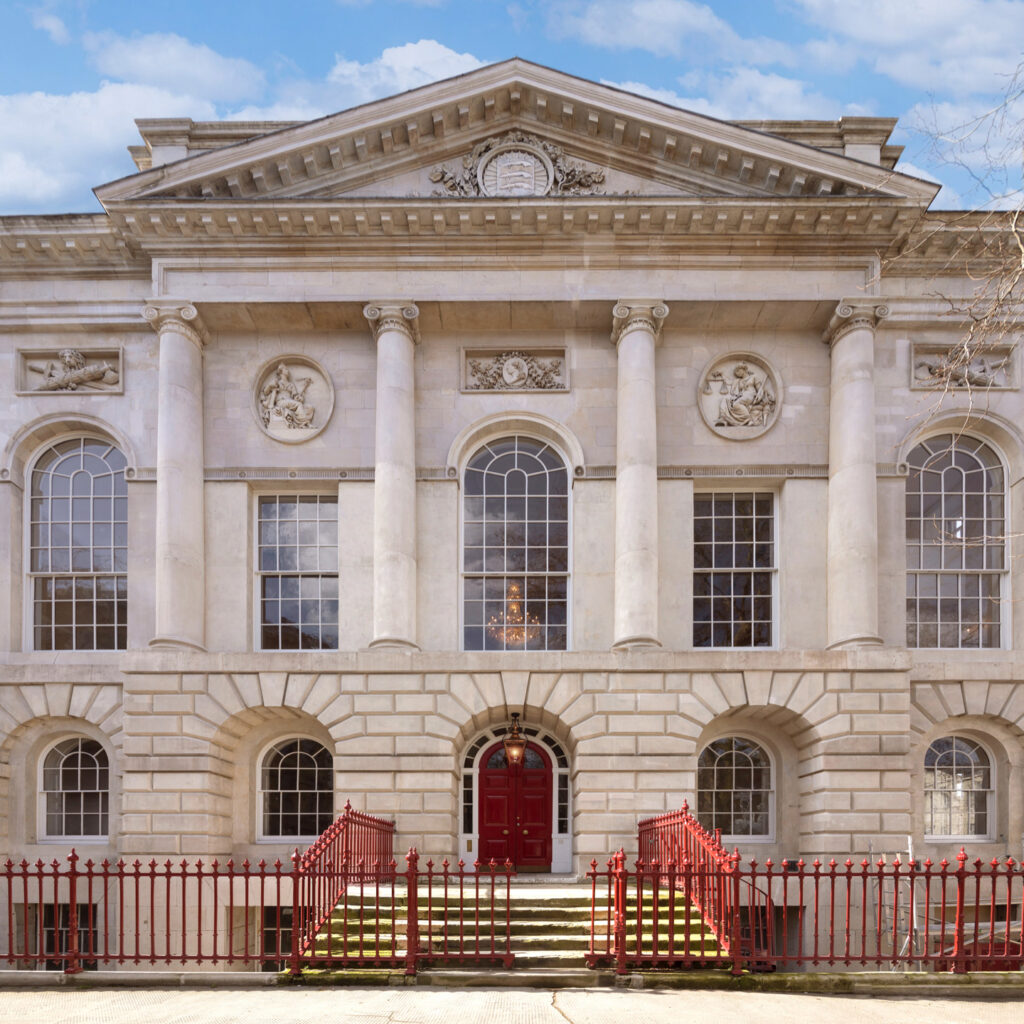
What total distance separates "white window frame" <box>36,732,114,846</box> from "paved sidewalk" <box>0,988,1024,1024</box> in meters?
8.79

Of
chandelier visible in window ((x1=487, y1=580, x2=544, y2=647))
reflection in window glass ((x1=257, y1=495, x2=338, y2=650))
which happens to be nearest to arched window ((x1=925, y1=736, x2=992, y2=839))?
chandelier visible in window ((x1=487, y1=580, x2=544, y2=647))

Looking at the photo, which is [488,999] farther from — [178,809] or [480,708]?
[178,809]

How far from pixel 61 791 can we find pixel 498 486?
385 inches

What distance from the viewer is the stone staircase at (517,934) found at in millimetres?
11743

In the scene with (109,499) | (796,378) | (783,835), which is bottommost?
(783,835)

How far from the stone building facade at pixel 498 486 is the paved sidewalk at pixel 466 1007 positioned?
7402mm

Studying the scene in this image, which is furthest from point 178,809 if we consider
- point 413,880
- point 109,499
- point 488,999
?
point 488,999

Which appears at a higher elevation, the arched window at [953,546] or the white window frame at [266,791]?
the arched window at [953,546]

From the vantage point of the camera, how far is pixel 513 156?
20.2 m

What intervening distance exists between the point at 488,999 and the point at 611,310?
12543mm

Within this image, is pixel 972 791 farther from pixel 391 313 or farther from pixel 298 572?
pixel 391 313

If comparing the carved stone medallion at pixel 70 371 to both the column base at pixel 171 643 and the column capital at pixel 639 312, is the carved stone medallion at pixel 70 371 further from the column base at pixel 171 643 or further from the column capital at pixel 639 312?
the column capital at pixel 639 312

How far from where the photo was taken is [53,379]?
68.0ft

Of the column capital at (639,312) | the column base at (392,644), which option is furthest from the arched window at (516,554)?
the column capital at (639,312)
